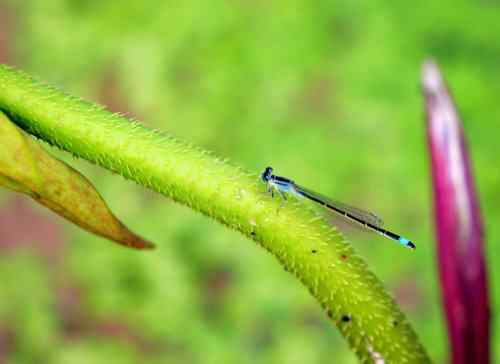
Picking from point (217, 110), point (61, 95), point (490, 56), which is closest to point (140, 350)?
point (217, 110)

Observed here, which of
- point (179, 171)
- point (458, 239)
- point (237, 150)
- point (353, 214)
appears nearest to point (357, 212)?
point (353, 214)

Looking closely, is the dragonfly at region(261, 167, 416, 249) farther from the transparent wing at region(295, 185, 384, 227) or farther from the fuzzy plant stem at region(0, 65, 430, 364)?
the fuzzy plant stem at region(0, 65, 430, 364)

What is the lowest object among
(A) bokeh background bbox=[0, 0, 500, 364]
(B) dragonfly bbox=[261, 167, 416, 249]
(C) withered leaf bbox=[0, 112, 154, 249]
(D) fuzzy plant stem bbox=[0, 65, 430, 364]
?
(C) withered leaf bbox=[0, 112, 154, 249]

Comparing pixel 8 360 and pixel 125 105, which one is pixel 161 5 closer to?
pixel 125 105

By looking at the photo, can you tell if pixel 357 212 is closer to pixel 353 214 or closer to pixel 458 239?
pixel 353 214

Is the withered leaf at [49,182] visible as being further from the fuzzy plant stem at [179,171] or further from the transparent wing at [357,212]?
the transparent wing at [357,212]

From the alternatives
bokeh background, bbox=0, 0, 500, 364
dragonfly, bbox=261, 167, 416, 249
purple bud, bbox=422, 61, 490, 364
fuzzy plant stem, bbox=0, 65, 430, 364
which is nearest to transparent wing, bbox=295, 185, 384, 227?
dragonfly, bbox=261, 167, 416, 249
